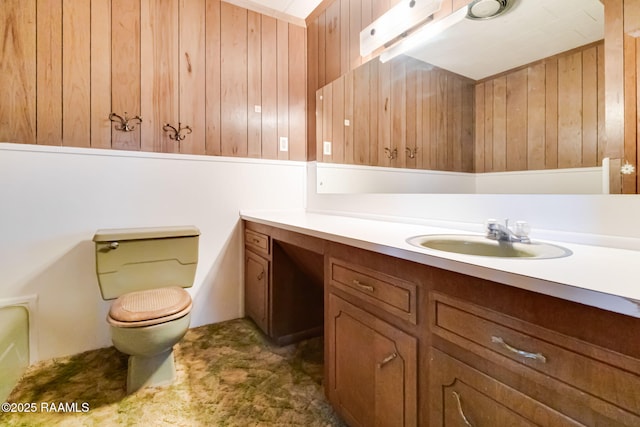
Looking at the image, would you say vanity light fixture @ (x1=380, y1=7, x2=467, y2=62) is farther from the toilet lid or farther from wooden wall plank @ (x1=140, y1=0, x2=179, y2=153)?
the toilet lid

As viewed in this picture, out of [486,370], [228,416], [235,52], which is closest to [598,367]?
[486,370]

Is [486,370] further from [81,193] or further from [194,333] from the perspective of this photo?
[81,193]

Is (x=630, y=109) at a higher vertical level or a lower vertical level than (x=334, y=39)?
lower

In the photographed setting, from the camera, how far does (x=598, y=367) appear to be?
0.51m

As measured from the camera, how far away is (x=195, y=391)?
1.38 m

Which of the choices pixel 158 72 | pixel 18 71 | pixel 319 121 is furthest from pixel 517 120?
pixel 18 71

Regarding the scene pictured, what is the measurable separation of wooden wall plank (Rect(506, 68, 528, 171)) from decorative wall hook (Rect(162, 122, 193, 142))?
1.80 m

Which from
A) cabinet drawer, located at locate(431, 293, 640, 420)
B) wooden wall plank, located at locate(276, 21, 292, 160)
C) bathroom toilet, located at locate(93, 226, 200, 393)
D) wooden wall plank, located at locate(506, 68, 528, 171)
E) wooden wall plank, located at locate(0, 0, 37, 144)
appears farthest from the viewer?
wooden wall plank, located at locate(276, 21, 292, 160)

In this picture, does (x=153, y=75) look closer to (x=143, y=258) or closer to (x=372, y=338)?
(x=143, y=258)

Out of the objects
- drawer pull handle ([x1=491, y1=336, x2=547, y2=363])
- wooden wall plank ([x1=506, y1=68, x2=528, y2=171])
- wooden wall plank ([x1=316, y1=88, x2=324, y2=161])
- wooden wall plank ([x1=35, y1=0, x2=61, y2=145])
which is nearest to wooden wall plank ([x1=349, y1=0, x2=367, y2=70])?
wooden wall plank ([x1=316, y1=88, x2=324, y2=161])

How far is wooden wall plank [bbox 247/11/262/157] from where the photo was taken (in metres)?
2.15

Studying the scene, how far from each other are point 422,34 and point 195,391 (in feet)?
6.69

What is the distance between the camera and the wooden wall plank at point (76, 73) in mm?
1628

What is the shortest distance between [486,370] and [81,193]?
2036 millimetres
